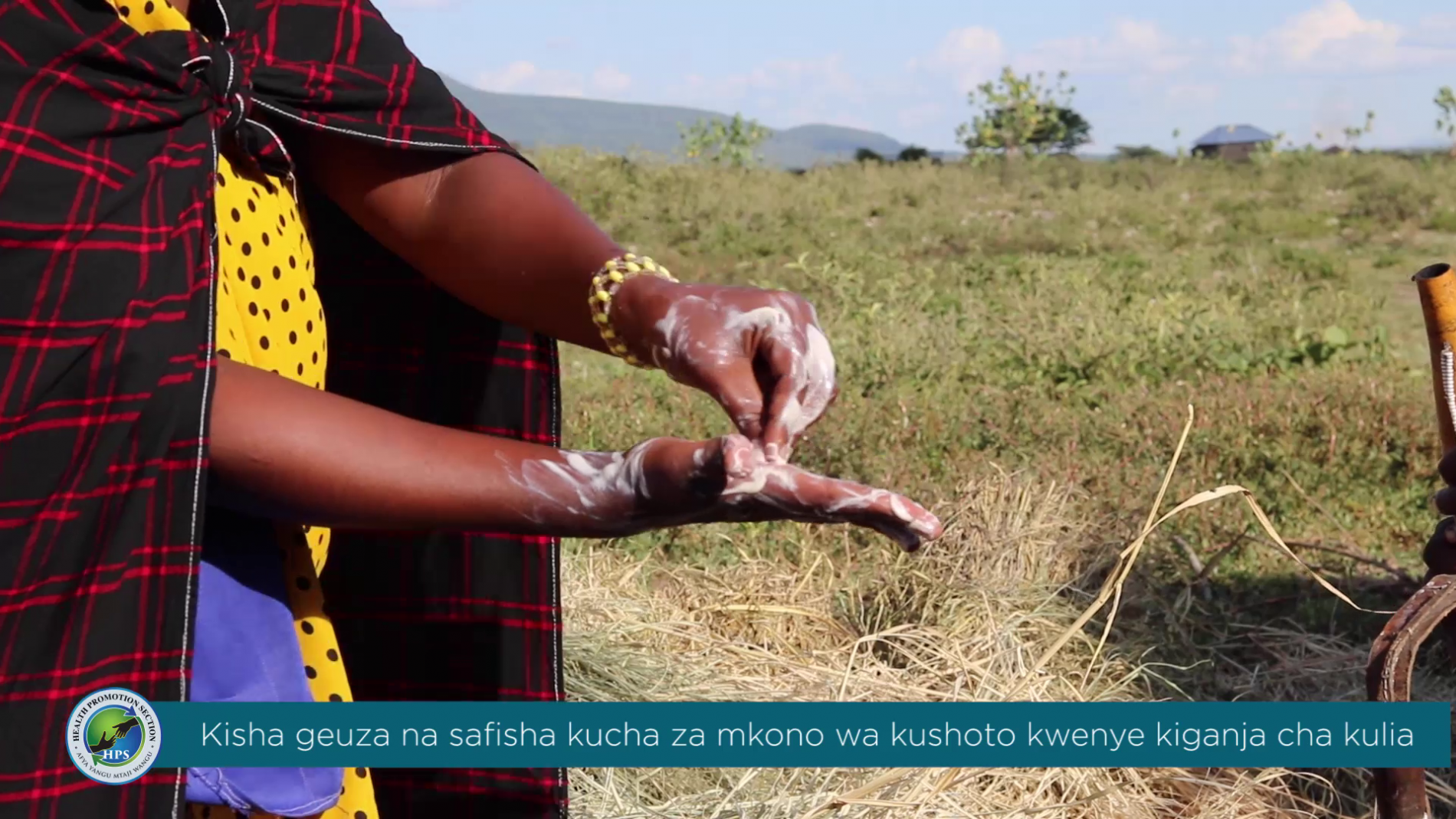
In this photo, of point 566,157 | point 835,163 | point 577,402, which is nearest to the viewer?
point 577,402

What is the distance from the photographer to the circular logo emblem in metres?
1.04

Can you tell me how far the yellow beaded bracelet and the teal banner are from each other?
0.42 metres

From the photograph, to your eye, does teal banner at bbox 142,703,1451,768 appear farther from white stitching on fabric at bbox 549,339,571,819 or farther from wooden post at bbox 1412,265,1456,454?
wooden post at bbox 1412,265,1456,454

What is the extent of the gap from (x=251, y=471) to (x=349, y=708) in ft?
1.33

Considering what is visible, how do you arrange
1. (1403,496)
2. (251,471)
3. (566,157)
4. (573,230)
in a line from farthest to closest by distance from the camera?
1. (566,157)
2. (1403,496)
3. (573,230)
4. (251,471)

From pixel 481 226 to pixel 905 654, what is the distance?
1.67m

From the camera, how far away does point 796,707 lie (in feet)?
4.83

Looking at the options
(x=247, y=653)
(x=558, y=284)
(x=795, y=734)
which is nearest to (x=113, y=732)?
(x=247, y=653)

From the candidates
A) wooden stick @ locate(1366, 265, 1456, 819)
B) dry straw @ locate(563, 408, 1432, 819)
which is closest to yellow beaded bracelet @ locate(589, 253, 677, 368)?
dry straw @ locate(563, 408, 1432, 819)

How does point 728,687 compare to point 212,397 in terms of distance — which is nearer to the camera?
point 212,397

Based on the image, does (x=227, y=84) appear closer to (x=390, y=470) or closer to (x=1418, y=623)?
(x=390, y=470)

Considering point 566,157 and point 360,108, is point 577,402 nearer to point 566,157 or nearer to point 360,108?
point 360,108

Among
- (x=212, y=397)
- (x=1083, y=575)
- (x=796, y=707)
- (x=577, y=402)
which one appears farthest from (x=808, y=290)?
(x=212, y=397)

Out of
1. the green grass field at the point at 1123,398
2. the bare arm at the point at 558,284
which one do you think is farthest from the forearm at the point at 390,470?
the green grass field at the point at 1123,398
